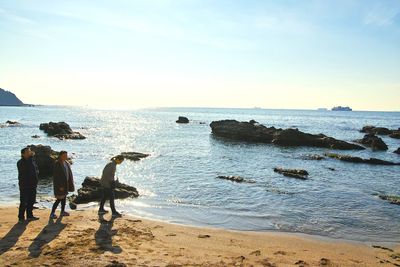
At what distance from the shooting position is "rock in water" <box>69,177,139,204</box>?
53.5 feet

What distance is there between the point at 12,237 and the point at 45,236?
90 cm

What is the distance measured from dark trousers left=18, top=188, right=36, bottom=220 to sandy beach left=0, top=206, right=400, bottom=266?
0.40 meters

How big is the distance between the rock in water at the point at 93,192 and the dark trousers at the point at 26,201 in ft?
11.2

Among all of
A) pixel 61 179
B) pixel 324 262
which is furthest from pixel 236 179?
pixel 324 262

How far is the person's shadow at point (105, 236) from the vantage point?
9.74 meters

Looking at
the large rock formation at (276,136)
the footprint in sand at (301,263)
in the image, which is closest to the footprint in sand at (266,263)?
the footprint in sand at (301,263)

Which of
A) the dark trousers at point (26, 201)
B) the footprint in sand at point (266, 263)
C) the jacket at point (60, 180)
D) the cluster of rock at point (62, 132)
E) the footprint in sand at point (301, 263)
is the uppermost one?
the jacket at point (60, 180)

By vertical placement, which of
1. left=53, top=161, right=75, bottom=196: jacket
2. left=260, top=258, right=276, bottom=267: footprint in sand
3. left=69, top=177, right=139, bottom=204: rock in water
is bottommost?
left=69, top=177, right=139, bottom=204: rock in water

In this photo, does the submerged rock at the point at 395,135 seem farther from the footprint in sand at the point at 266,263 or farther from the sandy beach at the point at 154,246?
the footprint in sand at the point at 266,263

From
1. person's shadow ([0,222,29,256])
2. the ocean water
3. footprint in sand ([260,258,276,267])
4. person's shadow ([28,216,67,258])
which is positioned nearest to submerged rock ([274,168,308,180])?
the ocean water

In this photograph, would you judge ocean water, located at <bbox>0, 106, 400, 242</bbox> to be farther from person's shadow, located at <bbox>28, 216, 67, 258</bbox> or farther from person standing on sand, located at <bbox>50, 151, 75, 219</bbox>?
person's shadow, located at <bbox>28, 216, 67, 258</bbox>

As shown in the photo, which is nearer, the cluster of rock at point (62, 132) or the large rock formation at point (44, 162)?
the large rock formation at point (44, 162)

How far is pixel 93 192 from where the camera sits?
1675 cm

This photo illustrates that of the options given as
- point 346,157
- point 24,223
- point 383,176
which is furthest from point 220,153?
point 24,223
